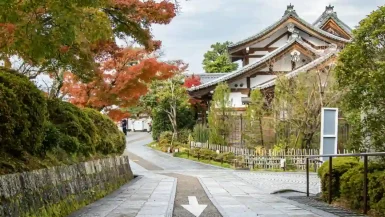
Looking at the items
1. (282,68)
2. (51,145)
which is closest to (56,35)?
(51,145)

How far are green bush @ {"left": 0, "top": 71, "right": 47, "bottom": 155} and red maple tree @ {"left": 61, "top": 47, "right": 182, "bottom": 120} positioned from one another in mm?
8538

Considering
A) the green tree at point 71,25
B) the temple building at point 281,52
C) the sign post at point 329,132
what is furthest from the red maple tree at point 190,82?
the sign post at point 329,132

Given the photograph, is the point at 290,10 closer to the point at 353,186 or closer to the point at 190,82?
the point at 190,82

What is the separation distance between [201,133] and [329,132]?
19.5 m

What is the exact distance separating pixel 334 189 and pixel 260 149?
14983 mm

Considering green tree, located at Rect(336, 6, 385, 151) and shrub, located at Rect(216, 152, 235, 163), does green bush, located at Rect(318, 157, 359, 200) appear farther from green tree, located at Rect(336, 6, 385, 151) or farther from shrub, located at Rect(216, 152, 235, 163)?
shrub, located at Rect(216, 152, 235, 163)

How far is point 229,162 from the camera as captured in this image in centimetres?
2559

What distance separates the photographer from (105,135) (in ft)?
45.8

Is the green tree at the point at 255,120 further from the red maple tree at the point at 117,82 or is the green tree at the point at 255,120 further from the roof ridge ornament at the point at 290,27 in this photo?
the roof ridge ornament at the point at 290,27

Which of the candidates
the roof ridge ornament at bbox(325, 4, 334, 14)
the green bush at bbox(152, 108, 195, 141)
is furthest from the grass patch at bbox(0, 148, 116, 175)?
the roof ridge ornament at bbox(325, 4, 334, 14)

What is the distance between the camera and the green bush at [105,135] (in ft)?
42.9

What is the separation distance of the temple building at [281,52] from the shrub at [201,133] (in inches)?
93.4

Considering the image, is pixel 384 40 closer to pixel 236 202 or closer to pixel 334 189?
pixel 334 189

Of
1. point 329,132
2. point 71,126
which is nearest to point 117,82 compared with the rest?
point 71,126
